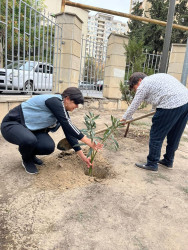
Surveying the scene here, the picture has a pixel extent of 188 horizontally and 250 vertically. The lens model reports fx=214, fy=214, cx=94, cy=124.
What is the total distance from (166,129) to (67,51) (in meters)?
4.10

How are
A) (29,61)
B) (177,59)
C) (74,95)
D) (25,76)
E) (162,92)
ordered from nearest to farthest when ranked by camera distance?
1. (74,95)
2. (162,92)
3. (29,61)
4. (25,76)
5. (177,59)

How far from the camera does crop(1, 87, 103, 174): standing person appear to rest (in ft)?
7.14

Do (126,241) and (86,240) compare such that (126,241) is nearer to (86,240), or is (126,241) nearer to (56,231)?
(86,240)

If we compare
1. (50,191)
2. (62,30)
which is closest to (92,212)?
(50,191)

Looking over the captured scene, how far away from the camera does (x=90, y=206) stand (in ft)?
6.34

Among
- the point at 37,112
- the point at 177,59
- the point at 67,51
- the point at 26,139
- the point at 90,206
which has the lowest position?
the point at 90,206

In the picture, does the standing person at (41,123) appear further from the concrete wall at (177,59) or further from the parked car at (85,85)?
the concrete wall at (177,59)

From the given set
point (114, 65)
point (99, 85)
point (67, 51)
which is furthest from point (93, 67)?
point (67, 51)

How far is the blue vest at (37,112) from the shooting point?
228 centimetres

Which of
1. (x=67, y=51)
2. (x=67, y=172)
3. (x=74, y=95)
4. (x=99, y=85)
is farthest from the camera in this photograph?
(x=99, y=85)

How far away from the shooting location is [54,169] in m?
2.57

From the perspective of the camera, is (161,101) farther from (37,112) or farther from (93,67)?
(93,67)

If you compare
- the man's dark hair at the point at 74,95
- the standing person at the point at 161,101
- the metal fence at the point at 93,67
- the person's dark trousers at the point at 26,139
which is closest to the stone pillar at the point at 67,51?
the metal fence at the point at 93,67

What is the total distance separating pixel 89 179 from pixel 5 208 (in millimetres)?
935
